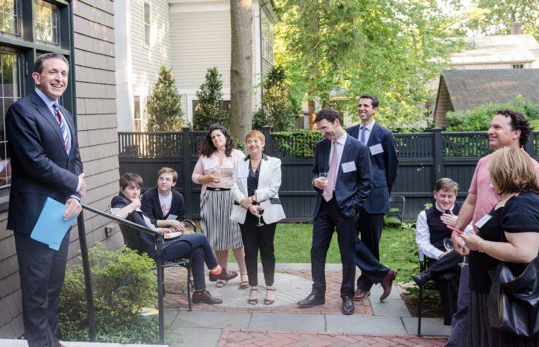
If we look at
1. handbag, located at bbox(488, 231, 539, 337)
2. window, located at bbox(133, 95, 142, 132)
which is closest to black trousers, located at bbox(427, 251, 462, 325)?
handbag, located at bbox(488, 231, 539, 337)

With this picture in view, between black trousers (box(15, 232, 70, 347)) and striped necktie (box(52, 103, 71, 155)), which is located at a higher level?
striped necktie (box(52, 103, 71, 155))

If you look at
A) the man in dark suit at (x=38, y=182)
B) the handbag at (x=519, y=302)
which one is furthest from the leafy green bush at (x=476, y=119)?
the man in dark suit at (x=38, y=182)

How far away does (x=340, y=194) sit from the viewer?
6.36 m

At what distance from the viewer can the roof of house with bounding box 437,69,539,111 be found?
29.9m

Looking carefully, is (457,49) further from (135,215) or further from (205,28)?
(135,215)

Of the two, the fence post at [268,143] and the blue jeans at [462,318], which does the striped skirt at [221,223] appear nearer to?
the blue jeans at [462,318]

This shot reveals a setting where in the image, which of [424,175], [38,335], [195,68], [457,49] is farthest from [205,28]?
[38,335]

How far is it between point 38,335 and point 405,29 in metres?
20.7

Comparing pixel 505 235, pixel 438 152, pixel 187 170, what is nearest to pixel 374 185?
pixel 505 235

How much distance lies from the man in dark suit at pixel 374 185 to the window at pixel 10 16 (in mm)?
3563

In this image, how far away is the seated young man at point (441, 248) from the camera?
5742 millimetres

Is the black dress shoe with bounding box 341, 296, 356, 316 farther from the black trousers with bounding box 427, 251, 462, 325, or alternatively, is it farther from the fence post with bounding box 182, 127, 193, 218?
the fence post with bounding box 182, 127, 193, 218

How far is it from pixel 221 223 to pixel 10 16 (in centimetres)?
331

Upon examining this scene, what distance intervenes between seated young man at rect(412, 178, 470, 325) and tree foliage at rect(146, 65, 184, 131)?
1361 centimetres
